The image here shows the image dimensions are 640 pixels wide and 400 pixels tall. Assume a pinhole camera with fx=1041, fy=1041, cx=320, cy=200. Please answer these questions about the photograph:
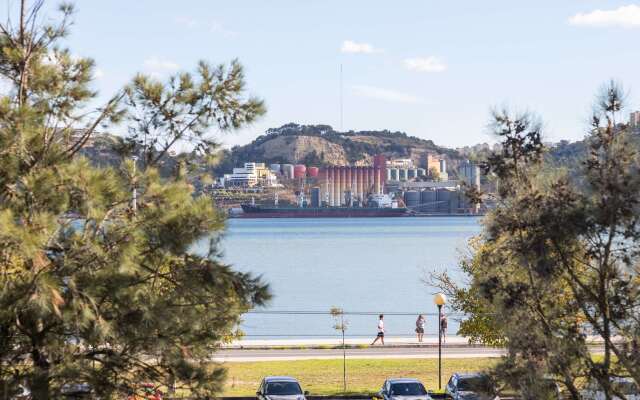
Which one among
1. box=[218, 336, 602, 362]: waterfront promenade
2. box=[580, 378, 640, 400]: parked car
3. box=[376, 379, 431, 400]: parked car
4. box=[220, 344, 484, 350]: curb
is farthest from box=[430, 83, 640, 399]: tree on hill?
box=[220, 344, 484, 350]: curb

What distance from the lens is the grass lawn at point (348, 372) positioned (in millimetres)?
28580

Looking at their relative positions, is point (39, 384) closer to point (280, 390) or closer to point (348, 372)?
point (280, 390)

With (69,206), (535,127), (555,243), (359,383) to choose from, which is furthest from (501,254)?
(359,383)

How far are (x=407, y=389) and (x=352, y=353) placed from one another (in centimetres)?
1389

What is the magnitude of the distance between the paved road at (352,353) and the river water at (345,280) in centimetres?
166

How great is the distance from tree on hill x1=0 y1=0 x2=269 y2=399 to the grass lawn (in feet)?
46.6

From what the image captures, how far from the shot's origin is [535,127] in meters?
12.9

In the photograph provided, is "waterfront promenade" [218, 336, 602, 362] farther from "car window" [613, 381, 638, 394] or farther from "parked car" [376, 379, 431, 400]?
"car window" [613, 381, 638, 394]

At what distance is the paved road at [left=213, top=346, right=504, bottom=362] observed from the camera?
119 ft

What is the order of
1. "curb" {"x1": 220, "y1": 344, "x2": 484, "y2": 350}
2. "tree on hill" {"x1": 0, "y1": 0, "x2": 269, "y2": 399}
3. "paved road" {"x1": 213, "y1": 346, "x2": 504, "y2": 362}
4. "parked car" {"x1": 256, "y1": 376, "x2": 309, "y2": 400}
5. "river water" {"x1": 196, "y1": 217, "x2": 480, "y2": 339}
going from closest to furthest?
1. "tree on hill" {"x1": 0, "y1": 0, "x2": 269, "y2": 399}
2. "parked car" {"x1": 256, "y1": 376, "x2": 309, "y2": 400}
3. "paved road" {"x1": 213, "y1": 346, "x2": 504, "y2": 362}
4. "curb" {"x1": 220, "y1": 344, "x2": 484, "y2": 350}
5. "river water" {"x1": 196, "y1": 217, "x2": 480, "y2": 339}

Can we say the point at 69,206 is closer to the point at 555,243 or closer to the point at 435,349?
the point at 555,243

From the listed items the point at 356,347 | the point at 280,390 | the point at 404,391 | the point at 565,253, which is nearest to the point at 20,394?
the point at 565,253

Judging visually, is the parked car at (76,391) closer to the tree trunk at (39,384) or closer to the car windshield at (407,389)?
the tree trunk at (39,384)

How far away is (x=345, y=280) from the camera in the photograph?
4003 inches
